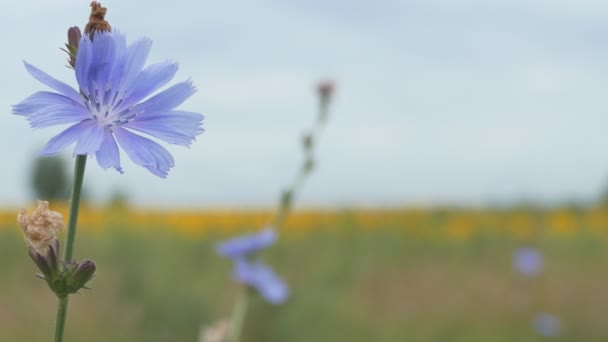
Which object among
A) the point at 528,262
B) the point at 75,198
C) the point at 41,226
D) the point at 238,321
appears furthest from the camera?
the point at 528,262

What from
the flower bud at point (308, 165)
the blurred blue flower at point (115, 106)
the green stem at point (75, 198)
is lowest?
the green stem at point (75, 198)

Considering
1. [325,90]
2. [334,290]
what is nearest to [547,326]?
[334,290]

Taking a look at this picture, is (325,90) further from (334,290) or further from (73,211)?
(334,290)

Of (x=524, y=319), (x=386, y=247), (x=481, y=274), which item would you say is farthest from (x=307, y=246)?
(x=524, y=319)

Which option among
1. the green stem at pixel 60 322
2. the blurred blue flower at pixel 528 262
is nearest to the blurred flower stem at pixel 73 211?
the green stem at pixel 60 322

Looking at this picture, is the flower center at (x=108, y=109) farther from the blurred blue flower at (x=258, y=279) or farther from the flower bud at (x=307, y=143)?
the flower bud at (x=307, y=143)

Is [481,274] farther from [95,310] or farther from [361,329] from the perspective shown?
[95,310]
